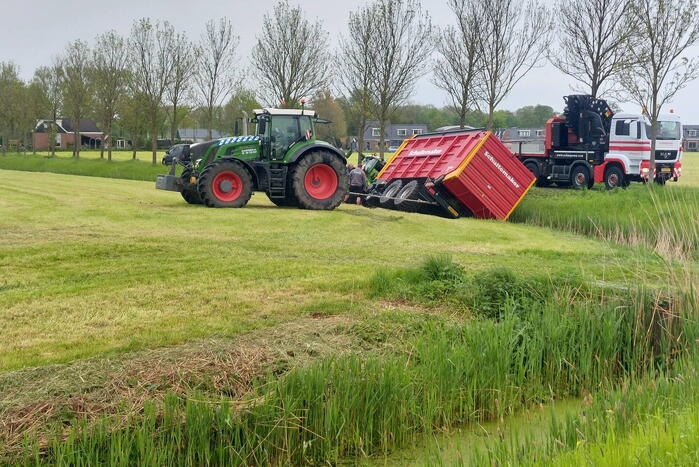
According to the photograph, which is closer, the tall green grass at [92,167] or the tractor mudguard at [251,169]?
the tractor mudguard at [251,169]

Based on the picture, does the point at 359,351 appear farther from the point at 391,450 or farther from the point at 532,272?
the point at 532,272

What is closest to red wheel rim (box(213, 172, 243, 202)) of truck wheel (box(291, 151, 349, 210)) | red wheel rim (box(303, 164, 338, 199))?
truck wheel (box(291, 151, 349, 210))

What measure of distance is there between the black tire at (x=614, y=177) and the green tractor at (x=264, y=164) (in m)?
10.4

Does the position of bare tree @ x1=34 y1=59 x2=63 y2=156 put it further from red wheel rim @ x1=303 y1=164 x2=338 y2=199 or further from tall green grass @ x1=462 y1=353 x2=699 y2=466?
tall green grass @ x1=462 y1=353 x2=699 y2=466

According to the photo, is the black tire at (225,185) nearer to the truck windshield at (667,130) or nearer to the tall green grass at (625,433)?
the tall green grass at (625,433)

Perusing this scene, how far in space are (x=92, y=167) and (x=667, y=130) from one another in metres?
27.8

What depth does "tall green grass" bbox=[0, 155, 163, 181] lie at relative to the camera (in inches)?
1366

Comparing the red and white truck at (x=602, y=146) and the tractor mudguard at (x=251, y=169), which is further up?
the red and white truck at (x=602, y=146)

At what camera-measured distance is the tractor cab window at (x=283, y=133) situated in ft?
52.6

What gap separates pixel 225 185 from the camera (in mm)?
15922

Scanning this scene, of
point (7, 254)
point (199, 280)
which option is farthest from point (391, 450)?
point (7, 254)

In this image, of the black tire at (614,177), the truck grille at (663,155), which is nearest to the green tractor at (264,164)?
the black tire at (614,177)

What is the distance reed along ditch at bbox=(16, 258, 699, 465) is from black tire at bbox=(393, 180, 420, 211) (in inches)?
365

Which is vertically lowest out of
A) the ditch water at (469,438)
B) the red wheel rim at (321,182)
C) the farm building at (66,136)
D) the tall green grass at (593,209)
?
the ditch water at (469,438)
